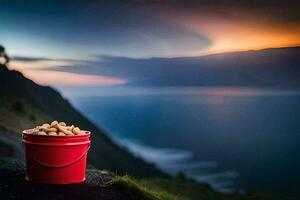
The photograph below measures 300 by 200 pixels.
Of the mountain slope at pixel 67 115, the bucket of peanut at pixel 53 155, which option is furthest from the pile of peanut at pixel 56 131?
the mountain slope at pixel 67 115

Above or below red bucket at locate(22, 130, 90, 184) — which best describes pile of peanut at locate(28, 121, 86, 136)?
above

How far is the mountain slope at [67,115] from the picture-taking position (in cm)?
903

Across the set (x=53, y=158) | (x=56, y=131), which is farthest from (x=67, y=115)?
(x=53, y=158)

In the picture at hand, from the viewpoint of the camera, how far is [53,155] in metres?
6.13

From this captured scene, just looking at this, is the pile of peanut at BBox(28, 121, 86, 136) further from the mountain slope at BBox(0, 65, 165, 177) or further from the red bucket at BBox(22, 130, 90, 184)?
the mountain slope at BBox(0, 65, 165, 177)

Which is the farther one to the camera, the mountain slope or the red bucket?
the mountain slope

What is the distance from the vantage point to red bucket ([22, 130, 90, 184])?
20.0 ft

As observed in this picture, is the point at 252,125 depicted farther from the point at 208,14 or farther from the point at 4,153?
the point at 4,153

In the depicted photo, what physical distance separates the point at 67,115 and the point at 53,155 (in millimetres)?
3393

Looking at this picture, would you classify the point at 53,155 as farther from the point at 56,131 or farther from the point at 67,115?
the point at 67,115

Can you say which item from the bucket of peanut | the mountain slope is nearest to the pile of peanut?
the bucket of peanut

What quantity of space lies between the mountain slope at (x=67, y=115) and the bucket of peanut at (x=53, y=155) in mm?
2593

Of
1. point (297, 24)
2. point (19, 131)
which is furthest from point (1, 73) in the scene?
point (297, 24)

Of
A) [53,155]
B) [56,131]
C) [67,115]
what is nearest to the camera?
[53,155]
